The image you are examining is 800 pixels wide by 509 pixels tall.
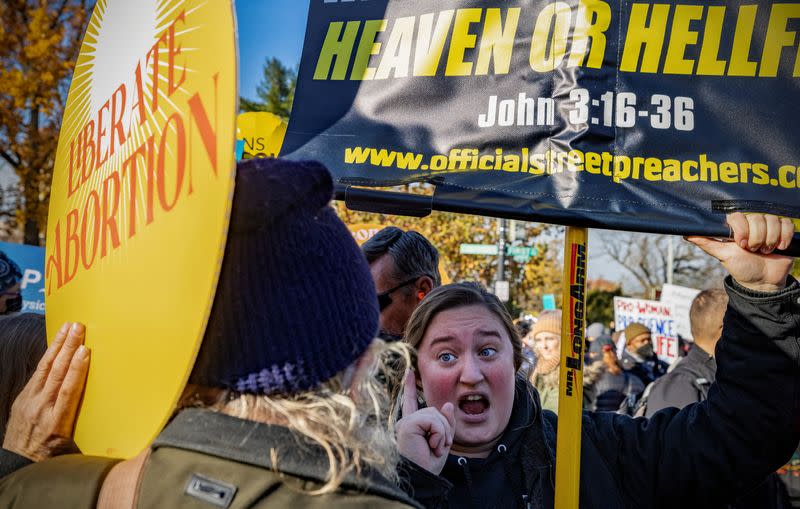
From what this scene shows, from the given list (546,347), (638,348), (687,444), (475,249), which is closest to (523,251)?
(475,249)

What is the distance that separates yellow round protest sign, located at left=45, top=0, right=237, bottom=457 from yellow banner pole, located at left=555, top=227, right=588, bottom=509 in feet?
3.60

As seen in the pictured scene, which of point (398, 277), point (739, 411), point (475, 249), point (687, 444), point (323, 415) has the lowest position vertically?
point (687, 444)

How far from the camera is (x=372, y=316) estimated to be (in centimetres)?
116

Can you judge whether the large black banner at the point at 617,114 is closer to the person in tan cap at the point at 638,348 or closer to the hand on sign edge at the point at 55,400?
the hand on sign edge at the point at 55,400

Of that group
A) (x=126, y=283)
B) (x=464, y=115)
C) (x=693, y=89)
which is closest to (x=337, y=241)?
(x=126, y=283)

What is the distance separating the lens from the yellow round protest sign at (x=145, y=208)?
38.6 inches

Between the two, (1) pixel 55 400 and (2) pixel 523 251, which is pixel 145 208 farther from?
(2) pixel 523 251

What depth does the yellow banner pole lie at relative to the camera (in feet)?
6.13

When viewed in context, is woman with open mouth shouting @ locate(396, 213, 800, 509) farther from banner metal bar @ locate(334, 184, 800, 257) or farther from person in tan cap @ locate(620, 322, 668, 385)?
person in tan cap @ locate(620, 322, 668, 385)

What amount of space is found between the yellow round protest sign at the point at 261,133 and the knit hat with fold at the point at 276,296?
1616 mm

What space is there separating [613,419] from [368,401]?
1.20m

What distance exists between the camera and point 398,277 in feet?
10.8

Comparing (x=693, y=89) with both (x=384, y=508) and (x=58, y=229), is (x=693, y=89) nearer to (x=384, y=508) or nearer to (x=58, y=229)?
(x=384, y=508)

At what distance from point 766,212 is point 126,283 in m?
1.36
